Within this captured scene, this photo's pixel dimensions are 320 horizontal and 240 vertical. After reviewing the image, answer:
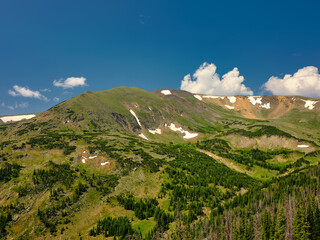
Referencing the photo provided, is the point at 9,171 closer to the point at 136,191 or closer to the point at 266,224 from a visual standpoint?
the point at 136,191

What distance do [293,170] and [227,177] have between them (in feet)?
188

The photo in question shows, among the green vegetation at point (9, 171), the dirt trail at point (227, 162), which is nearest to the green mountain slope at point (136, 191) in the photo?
the green vegetation at point (9, 171)

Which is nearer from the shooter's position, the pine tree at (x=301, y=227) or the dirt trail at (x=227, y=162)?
the pine tree at (x=301, y=227)

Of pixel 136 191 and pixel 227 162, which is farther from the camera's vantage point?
pixel 227 162

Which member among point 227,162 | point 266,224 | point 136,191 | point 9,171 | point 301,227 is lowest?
point 266,224

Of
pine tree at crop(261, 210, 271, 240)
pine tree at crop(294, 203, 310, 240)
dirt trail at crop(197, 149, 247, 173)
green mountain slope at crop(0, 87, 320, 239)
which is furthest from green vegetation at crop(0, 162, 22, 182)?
dirt trail at crop(197, 149, 247, 173)

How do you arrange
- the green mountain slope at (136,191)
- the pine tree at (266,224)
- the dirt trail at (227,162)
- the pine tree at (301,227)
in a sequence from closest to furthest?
the pine tree at (301,227) < the pine tree at (266,224) < the green mountain slope at (136,191) < the dirt trail at (227,162)

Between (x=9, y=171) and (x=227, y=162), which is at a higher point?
(x=227, y=162)

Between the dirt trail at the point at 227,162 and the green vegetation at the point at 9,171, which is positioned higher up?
the dirt trail at the point at 227,162

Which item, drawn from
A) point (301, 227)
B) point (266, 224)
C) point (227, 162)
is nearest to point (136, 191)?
point (266, 224)

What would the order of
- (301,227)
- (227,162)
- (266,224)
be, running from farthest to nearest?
1. (227,162)
2. (266,224)
3. (301,227)

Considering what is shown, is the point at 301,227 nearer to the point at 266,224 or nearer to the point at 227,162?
the point at 266,224

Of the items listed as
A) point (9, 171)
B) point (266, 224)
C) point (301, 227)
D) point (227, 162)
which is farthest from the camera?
point (227, 162)

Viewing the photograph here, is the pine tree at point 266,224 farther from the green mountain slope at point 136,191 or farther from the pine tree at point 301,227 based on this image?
the pine tree at point 301,227
